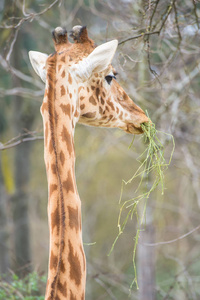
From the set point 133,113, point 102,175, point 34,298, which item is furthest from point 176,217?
point 133,113

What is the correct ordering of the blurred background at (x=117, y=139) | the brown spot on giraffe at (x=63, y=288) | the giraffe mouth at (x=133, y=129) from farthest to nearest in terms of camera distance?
the blurred background at (x=117, y=139) → the giraffe mouth at (x=133, y=129) → the brown spot on giraffe at (x=63, y=288)

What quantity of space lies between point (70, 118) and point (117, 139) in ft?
13.2

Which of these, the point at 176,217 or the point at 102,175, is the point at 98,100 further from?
the point at 102,175

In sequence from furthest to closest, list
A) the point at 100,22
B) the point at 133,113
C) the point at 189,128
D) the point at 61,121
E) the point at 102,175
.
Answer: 1. the point at 102,175
2. the point at 100,22
3. the point at 189,128
4. the point at 133,113
5. the point at 61,121

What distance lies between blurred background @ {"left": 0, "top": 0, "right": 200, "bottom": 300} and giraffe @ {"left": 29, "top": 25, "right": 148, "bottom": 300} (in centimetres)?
48

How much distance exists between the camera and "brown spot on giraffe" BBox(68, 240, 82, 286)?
2254mm

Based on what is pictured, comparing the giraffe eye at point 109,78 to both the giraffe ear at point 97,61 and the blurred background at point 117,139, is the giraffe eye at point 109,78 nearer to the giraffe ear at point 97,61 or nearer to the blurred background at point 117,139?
the giraffe ear at point 97,61

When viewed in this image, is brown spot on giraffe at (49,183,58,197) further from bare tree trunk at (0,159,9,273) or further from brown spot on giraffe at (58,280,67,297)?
bare tree trunk at (0,159,9,273)

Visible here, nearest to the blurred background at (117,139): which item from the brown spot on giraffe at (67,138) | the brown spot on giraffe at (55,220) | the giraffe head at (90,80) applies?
the giraffe head at (90,80)

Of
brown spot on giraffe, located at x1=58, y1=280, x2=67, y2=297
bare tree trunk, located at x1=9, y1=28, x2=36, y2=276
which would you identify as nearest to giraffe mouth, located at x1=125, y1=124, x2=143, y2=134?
brown spot on giraffe, located at x1=58, y1=280, x2=67, y2=297

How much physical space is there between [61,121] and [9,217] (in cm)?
663

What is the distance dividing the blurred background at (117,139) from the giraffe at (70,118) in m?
0.48

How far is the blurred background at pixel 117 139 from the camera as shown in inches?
159

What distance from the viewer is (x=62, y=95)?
247cm
